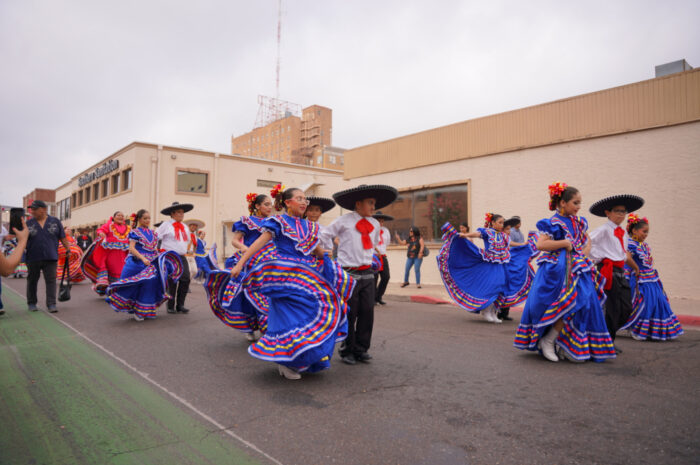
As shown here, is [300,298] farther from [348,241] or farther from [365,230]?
[365,230]

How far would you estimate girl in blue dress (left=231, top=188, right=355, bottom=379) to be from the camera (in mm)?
4039

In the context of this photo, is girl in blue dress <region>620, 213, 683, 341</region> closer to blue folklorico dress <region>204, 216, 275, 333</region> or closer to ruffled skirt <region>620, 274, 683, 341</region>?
ruffled skirt <region>620, 274, 683, 341</region>

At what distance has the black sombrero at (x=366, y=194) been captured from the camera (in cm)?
489

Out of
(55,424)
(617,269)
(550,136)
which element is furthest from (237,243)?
(550,136)

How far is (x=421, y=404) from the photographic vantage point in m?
3.53

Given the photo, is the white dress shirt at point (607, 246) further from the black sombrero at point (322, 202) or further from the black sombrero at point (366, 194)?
the black sombrero at point (322, 202)

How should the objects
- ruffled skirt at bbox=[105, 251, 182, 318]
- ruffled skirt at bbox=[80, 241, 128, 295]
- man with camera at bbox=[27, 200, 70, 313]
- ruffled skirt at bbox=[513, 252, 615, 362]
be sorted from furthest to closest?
ruffled skirt at bbox=[80, 241, 128, 295]
man with camera at bbox=[27, 200, 70, 313]
ruffled skirt at bbox=[105, 251, 182, 318]
ruffled skirt at bbox=[513, 252, 615, 362]

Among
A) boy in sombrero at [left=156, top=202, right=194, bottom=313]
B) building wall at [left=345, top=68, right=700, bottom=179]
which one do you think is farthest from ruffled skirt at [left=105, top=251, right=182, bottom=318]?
building wall at [left=345, top=68, right=700, bottom=179]

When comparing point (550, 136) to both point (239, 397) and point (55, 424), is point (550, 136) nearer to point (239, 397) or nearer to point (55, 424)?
point (239, 397)

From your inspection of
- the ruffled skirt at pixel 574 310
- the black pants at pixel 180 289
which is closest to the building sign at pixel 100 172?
the black pants at pixel 180 289

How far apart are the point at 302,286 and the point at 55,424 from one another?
207 centimetres

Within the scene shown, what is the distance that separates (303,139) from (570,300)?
76.7m

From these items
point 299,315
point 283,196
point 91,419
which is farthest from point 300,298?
point 91,419

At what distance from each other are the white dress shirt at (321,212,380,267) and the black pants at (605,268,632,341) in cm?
292
